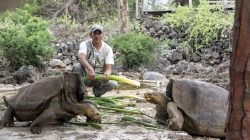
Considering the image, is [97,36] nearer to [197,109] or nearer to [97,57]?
[97,57]

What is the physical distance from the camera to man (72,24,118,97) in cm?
647

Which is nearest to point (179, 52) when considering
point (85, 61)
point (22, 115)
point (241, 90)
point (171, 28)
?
point (171, 28)

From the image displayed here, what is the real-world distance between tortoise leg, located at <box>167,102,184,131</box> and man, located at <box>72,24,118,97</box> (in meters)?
1.27

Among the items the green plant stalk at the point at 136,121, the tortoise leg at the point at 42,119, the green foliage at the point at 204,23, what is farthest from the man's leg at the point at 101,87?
the green foliage at the point at 204,23

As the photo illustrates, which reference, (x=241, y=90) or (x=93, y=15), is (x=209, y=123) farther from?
(x=93, y=15)

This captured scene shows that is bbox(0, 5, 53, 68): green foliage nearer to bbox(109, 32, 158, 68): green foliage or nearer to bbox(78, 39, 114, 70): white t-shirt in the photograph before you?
bbox(109, 32, 158, 68): green foliage

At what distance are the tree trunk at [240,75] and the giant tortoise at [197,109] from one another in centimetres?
345

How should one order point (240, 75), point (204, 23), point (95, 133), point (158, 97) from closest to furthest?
point (240, 75) < point (95, 133) < point (158, 97) < point (204, 23)

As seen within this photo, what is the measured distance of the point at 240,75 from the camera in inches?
71.4

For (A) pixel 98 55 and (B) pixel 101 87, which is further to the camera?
(B) pixel 101 87

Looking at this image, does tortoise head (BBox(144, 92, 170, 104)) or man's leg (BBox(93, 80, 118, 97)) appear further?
man's leg (BBox(93, 80, 118, 97))

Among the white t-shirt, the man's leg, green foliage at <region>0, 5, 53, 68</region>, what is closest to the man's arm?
the white t-shirt

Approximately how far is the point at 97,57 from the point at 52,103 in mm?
1717

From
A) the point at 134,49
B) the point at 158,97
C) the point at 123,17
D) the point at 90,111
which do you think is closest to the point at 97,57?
the point at 158,97
